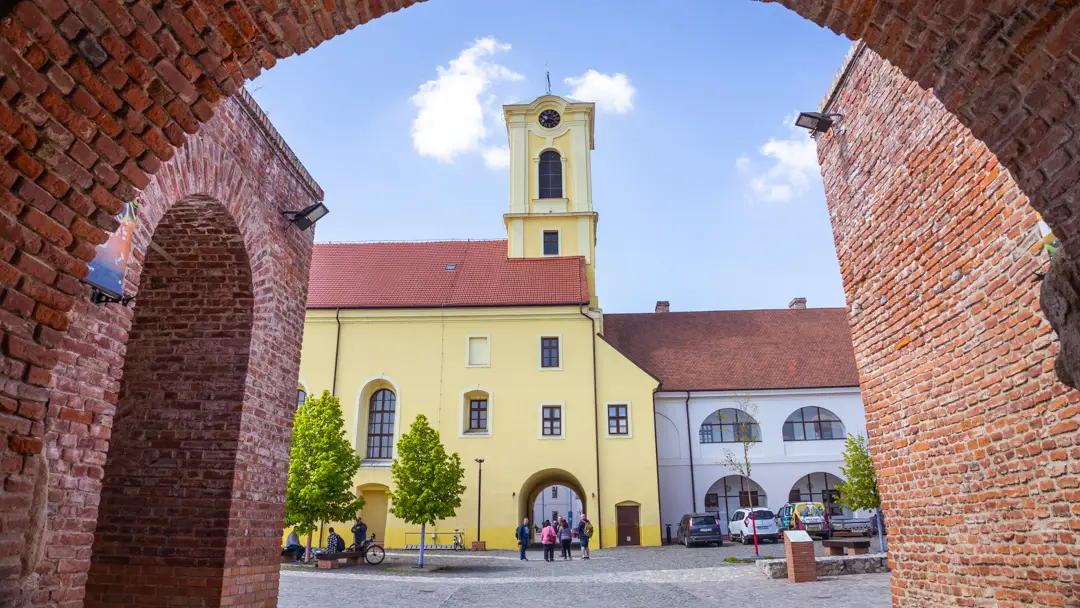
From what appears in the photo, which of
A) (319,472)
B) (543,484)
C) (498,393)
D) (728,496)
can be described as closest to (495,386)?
(498,393)

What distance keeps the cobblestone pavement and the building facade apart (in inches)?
342

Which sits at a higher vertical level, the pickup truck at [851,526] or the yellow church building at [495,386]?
the yellow church building at [495,386]

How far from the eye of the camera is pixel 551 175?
3522cm

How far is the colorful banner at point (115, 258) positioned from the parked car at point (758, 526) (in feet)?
86.6

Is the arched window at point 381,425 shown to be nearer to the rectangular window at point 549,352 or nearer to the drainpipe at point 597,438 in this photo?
the rectangular window at point 549,352

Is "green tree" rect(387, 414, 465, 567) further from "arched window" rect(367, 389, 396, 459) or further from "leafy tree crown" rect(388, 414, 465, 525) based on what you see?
"arched window" rect(367, 389, 396, 459)

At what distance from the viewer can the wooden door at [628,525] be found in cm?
2764

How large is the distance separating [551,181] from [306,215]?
27.9m

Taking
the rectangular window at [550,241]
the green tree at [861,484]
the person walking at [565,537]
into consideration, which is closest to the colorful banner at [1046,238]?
the green tree at [861,484]

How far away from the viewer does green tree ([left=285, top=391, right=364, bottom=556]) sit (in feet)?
65.8

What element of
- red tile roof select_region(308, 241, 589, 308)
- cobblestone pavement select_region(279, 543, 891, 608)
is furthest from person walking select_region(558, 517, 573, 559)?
red tile roof select_region(308, 241, 589, 308)

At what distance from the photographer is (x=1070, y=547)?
4562mm

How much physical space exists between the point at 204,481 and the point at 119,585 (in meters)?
1.11

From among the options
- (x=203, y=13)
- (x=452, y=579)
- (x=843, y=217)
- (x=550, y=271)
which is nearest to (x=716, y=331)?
(x=550, y=271)
